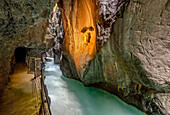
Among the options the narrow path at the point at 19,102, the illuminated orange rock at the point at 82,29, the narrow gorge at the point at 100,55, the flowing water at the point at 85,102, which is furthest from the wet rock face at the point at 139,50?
the narrow path at the point at 19,102

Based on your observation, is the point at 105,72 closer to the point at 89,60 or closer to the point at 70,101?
the point at 89,60

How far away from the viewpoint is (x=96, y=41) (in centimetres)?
639

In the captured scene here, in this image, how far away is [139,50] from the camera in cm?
440

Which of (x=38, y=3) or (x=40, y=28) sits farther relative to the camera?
(x=40, y=28)

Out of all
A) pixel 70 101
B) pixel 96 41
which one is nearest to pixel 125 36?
pixel 96 41

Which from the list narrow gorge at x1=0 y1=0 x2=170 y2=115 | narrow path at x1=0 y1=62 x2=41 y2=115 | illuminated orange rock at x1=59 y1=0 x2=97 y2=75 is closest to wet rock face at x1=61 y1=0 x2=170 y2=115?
narrow gorge at x1=0 y1=0 x2=170 y2=115

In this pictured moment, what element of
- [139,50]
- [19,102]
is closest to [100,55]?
[139,50]

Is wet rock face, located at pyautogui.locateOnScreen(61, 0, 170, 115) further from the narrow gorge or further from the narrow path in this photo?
the narrow path

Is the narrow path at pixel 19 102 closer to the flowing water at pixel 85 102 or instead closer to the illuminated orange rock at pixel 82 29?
the flowing water at pixel 85 102

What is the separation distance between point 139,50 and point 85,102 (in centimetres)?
577

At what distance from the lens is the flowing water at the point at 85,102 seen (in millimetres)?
6242

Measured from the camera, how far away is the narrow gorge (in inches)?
121

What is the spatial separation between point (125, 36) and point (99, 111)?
5.38 meters

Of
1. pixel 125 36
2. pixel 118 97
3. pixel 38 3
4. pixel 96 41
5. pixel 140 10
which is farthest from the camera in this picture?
pixel 118 97
